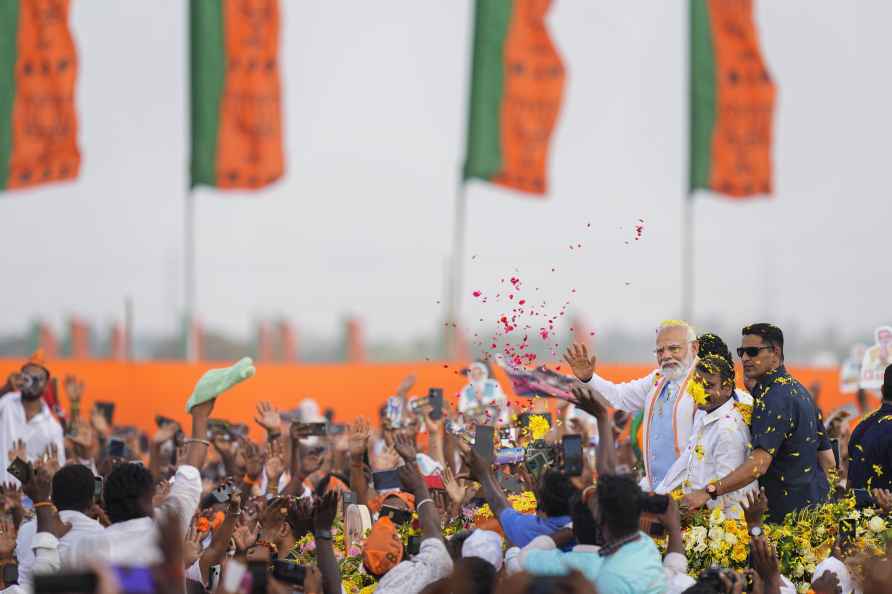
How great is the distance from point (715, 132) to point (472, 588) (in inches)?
664

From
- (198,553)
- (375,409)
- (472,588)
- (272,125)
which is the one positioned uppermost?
(272,125)

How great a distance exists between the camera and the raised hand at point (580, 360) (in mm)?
7523

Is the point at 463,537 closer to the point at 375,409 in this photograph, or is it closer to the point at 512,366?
the point at 512,366

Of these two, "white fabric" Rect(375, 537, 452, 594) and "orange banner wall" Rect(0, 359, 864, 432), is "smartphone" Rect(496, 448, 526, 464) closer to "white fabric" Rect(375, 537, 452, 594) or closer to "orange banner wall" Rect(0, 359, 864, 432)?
"white fabric" Rect(375, 537, 452, 594)

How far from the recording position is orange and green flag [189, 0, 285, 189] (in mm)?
19297

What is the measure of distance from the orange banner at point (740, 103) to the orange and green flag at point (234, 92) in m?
6.55

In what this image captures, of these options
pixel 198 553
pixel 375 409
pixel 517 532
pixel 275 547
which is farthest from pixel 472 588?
pixel 375 409

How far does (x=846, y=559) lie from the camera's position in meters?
6.35

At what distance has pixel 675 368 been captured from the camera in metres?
7.92

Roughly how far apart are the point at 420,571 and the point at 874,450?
9.22ft

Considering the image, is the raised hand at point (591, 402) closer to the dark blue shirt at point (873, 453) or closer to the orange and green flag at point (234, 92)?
the dark blue shirt at point (873, 453)

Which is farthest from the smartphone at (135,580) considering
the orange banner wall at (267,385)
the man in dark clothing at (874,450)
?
the orange banner wall at (267,385)

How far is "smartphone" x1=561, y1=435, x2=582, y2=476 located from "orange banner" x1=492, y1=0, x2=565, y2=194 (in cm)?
1379

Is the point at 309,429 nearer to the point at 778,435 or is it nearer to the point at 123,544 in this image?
the point at 778,435
